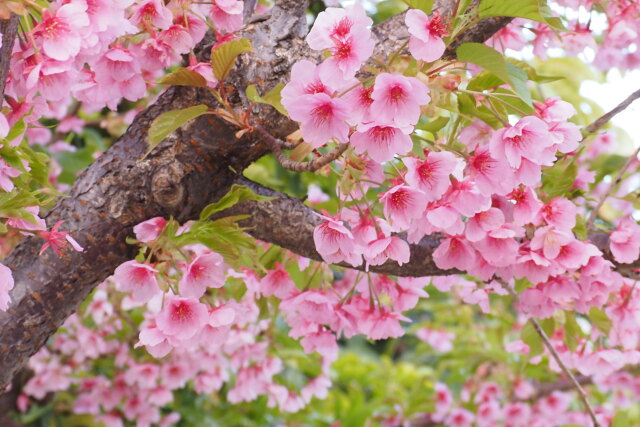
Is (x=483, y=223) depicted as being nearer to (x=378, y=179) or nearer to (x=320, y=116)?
(x=378, y=179)

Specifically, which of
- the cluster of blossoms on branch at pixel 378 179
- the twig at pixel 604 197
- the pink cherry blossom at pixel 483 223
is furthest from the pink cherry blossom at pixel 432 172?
the twig at pixel 604 197

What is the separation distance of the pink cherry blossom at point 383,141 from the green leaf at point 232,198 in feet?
0.78

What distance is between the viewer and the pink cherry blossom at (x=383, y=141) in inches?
32.1

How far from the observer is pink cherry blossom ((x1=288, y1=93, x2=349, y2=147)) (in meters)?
0.80

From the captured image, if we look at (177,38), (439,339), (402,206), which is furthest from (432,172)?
(439,339)

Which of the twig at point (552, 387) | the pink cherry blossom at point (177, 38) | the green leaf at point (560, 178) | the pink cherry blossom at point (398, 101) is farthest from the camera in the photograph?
the twig at point (552, 387)

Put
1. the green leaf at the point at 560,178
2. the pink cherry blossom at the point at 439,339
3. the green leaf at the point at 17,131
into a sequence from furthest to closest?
the pink cherry blossom at the point at 439,339
the green leaf at the point at 560,178
the green leaf at the point at 17,131

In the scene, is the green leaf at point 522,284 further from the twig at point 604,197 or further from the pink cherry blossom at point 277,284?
the pink cherry blossom at point 277,284

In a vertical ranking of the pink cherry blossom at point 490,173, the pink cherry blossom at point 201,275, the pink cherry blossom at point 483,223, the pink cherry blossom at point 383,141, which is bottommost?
the pink cherry blossom at point 201,275

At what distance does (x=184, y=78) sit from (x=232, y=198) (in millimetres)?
187

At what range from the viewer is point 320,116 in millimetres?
819

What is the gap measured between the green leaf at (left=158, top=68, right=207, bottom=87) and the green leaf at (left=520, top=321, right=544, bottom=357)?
2.77 feet

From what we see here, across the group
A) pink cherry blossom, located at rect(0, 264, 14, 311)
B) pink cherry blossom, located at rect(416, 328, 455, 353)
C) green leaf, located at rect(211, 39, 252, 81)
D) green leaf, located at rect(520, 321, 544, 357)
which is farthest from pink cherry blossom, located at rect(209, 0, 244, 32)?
pink cherry blossom, located at rect(416, 328, 455, 353)

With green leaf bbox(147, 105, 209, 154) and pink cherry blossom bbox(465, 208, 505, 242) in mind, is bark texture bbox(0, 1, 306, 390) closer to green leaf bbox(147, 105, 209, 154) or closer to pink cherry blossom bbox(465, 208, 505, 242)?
green leaf bbox(147, 105, 209, 154)
